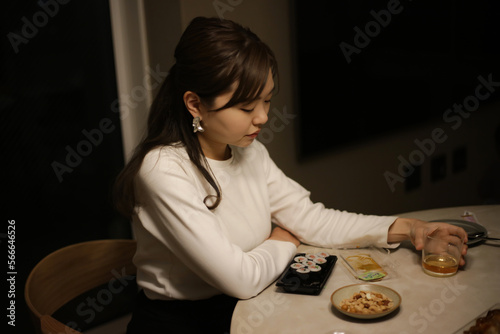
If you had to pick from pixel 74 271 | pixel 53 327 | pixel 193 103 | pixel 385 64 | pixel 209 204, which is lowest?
pixel 74 271

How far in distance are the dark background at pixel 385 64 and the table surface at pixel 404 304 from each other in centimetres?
124

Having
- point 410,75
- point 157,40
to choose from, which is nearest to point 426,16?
point 410,75

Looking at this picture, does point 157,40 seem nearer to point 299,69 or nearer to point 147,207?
point 299,69

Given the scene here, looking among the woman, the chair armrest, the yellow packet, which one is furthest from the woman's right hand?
the chair armrest

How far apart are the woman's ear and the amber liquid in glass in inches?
27.2

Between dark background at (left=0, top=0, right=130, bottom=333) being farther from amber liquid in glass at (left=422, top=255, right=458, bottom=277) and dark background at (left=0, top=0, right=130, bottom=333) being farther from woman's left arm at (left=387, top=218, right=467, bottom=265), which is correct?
amber liquid in glass at (left=422, top=255, right=458, bottom=277)

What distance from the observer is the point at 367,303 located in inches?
41.7

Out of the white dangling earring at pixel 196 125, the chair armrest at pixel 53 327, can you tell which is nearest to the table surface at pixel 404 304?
the chair armrest at pixel 53 327

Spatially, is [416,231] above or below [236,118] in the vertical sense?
below

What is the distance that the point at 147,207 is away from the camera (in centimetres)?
130

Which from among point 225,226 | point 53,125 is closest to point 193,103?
point 225,226

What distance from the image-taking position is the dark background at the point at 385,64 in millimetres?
2361

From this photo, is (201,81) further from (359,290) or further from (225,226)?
(359,290)

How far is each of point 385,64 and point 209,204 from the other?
5.44ft
